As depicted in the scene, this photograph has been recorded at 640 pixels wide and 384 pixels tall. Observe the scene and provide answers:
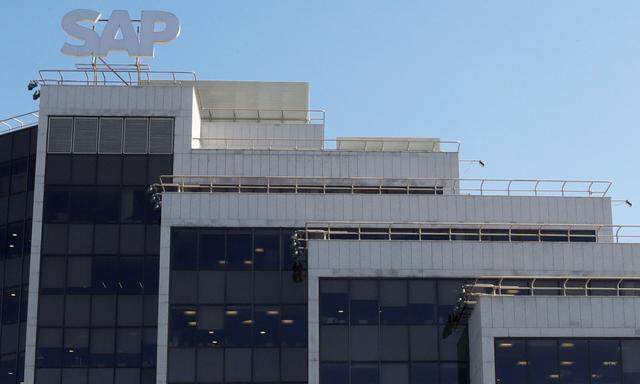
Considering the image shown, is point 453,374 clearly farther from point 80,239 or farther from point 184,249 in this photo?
point 80,239

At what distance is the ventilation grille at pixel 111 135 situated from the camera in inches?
2992

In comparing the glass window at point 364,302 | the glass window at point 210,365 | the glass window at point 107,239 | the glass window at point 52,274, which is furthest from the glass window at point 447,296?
the glass window at point 52,274

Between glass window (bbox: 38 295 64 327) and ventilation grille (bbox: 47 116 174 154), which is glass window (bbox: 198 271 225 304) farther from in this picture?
ventilation grille (bbox: 47 116 174 154)

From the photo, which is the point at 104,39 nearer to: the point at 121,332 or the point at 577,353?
the point at 121,332

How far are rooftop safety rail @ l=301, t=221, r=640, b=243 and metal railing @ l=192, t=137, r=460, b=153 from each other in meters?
7.33

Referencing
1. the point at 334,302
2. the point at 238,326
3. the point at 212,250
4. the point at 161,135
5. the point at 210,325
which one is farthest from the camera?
the point at 161,135

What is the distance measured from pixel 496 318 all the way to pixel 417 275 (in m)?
6.26

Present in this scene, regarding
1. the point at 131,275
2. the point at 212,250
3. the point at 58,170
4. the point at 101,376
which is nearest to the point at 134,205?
the point at 131,275

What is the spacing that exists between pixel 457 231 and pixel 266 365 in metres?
13.9

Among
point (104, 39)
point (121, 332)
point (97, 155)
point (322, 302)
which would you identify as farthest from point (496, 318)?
point (104, 39)

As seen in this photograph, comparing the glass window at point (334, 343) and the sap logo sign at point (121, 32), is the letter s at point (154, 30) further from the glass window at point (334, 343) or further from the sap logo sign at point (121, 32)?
the glass window at point (334, 343)

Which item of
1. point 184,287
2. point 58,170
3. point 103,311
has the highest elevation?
point 58,170

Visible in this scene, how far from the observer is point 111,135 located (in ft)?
250

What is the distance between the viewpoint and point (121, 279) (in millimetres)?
72625
